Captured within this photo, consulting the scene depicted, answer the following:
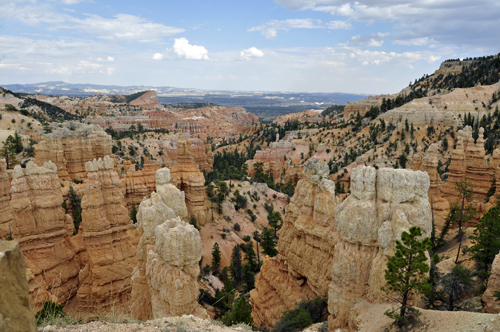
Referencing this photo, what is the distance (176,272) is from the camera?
1380 centimetres

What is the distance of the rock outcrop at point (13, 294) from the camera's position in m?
3.62

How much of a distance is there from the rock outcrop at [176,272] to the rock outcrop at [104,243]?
1045cm

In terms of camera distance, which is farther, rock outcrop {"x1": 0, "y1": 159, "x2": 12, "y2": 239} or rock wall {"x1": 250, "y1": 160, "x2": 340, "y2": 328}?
rock outcrop {"x1": 0, "y1": 159, "x2": 12, "y2": 239}

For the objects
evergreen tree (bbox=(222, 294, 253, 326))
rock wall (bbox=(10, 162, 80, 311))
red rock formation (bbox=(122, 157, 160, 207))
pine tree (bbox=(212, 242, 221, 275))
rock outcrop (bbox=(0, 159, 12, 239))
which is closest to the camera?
evergreen tree (bbox=(222, 294, 253, 326))

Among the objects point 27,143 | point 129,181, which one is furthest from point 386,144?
point 27,143

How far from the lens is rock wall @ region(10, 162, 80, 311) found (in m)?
21.5

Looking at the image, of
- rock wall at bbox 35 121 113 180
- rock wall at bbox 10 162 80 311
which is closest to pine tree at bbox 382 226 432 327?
rock wall at bbox 10 162 80 311

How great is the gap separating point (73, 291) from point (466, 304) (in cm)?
2535

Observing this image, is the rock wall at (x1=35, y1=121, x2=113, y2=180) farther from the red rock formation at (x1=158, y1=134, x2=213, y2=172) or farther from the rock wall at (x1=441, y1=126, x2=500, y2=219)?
the rock wall at (x1=441, y1=126, x2=500, y2=219)

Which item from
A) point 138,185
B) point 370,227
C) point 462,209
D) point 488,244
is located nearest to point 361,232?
point 370,227

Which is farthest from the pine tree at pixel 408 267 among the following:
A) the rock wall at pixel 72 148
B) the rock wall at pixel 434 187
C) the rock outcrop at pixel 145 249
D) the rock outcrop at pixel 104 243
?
the rock wall at pixel 72 148

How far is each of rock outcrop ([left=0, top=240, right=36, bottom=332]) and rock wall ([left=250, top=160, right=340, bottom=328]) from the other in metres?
16.2

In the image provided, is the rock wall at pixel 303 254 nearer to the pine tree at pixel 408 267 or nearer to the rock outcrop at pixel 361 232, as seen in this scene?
the rock outcrop at pixel 361 232

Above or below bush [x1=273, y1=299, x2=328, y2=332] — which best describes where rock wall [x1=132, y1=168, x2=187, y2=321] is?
above
